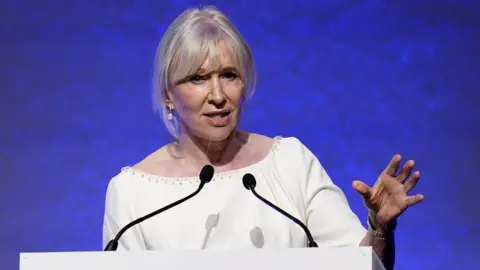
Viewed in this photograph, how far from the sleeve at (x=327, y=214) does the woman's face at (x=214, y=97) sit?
0.67 feet

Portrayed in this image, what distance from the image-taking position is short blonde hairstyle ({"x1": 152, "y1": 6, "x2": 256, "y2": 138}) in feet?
6.89

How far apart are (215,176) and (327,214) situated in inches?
9.9

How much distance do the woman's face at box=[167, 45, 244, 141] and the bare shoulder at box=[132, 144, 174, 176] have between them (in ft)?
0.42

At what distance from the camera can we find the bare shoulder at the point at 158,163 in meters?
2.21

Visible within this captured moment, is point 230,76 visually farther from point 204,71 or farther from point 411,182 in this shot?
point 411,182

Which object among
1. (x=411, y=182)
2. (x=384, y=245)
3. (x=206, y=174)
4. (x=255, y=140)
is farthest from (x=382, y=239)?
(x=255, y=140)

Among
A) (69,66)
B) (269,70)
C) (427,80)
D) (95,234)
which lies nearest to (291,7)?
(269,70)

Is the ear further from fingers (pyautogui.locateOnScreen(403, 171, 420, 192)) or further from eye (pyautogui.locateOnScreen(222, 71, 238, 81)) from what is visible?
fingers (pyautogui.locateOnScreen(403, 171, 420, 192))

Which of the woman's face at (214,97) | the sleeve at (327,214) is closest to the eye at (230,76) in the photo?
the woman's face at (214,97)

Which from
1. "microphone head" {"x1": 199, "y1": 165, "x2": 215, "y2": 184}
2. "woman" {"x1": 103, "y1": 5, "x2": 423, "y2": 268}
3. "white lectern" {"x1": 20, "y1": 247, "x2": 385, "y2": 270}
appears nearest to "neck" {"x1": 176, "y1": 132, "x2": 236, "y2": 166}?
"woman" {"x1": 103, "y1": 5, "x2": 423, "y2": 268}

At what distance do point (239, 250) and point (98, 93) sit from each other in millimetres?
1367

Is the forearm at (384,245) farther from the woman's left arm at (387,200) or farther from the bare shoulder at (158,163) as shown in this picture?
the bare shoulder at (158,163)

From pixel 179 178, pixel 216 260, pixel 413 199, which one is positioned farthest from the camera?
pixel 179 178

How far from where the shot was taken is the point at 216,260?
60.7 inches
